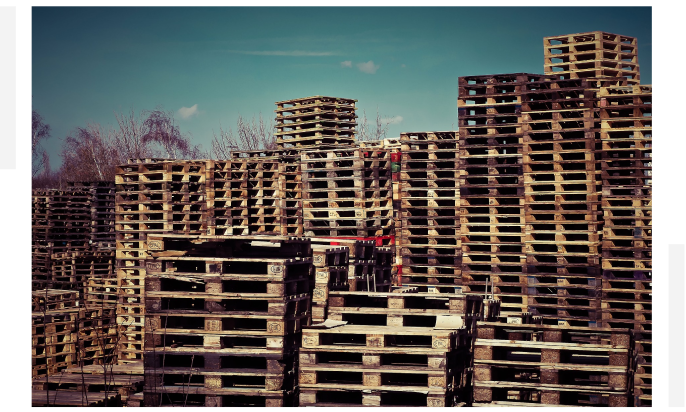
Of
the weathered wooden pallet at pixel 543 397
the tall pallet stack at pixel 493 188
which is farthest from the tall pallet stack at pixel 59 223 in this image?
the weathered wooden pallet at pixel 543 397

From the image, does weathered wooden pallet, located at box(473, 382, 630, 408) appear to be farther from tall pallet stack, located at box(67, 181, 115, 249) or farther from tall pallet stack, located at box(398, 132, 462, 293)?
tall pallet stack, located at box(67, 181, 115, 249)

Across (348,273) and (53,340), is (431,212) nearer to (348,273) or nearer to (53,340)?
(348,273)

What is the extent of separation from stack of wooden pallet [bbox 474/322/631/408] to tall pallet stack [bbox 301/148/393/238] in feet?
15.4

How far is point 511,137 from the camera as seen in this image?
1229 cm

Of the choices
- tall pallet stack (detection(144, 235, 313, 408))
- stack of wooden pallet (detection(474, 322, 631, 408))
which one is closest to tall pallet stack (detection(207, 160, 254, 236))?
tall pallet stack (detection(144, 235, 313, 408))

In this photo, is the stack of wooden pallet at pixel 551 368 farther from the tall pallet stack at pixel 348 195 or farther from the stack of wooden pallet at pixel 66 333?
the stack of wooden pallet at pixel 66 333

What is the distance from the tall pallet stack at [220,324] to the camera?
29.1 feet

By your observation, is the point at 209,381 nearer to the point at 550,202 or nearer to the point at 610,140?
the point at 550,202

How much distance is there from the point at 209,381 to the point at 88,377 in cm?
227

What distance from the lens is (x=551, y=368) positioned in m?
8.42

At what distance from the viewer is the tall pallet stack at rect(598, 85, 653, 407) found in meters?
10.8

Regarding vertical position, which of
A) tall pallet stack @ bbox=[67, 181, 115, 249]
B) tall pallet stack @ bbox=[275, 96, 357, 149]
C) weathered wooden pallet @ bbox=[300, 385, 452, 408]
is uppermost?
tall pallet stack @ bbox=[275, 96, 357, 149]

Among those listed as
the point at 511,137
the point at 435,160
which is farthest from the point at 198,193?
the point at 511,137
